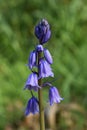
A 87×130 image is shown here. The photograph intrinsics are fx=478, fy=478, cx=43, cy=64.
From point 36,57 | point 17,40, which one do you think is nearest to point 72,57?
point 17,40

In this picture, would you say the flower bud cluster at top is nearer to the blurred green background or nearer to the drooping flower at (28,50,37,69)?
the drooping flower at (28,50,37,69)

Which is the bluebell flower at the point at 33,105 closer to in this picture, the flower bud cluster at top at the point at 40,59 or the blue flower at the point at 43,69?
the flower bud cluster at top at the point at 40,59

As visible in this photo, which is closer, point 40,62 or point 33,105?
point 40,62

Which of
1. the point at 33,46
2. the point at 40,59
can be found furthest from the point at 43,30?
the point at 33,46

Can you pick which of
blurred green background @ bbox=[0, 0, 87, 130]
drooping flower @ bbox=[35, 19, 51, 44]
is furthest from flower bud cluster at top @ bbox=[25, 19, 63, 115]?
blurred green background @ bbox=[0, 0, 87, 130]

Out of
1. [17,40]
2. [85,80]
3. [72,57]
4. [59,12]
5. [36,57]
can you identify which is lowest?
[36,57]

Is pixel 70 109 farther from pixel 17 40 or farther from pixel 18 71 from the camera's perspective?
pixel 17 40

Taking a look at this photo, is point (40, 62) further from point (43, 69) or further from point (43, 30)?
point (43, 30)
